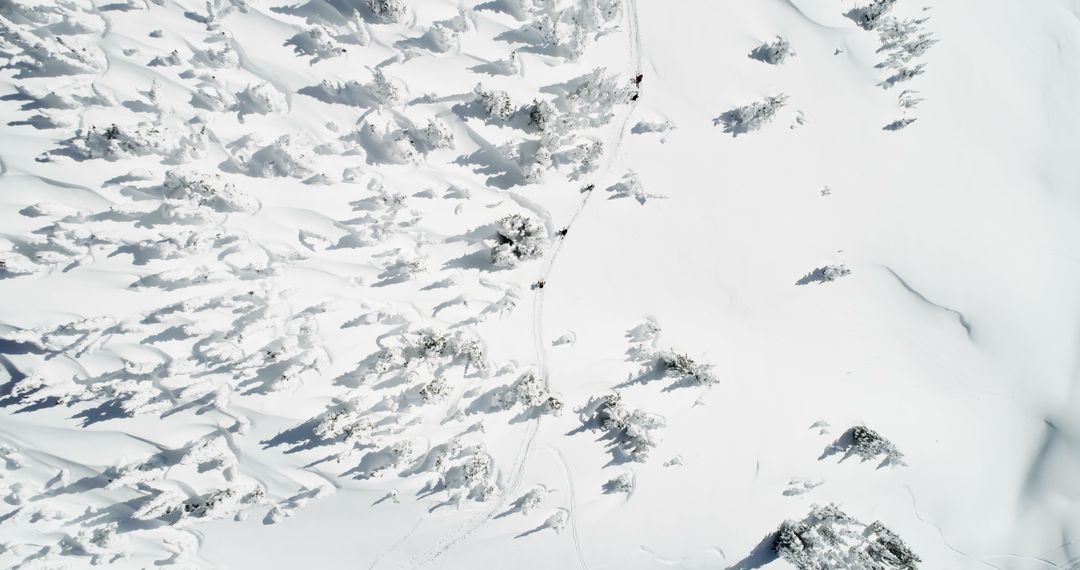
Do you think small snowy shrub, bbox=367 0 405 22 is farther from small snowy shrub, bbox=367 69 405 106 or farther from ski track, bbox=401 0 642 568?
ski track, bbox=401 0 642 568

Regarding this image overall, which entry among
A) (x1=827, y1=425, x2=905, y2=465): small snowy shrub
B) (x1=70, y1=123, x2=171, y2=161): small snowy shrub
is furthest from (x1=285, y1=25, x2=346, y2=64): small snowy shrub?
(x1=827, y1=425, x2=905, y2=465): small snowy shrub

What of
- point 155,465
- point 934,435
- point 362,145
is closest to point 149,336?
point 155,465

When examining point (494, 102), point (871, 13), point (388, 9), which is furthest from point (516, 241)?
point (871, 13)

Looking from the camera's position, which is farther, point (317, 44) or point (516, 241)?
point (516, 241)

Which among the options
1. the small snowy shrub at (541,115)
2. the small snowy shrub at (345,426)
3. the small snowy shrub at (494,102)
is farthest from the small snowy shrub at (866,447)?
the small snowy shrub at (494,102)

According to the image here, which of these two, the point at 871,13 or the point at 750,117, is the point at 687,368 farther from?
the point at 871,13
